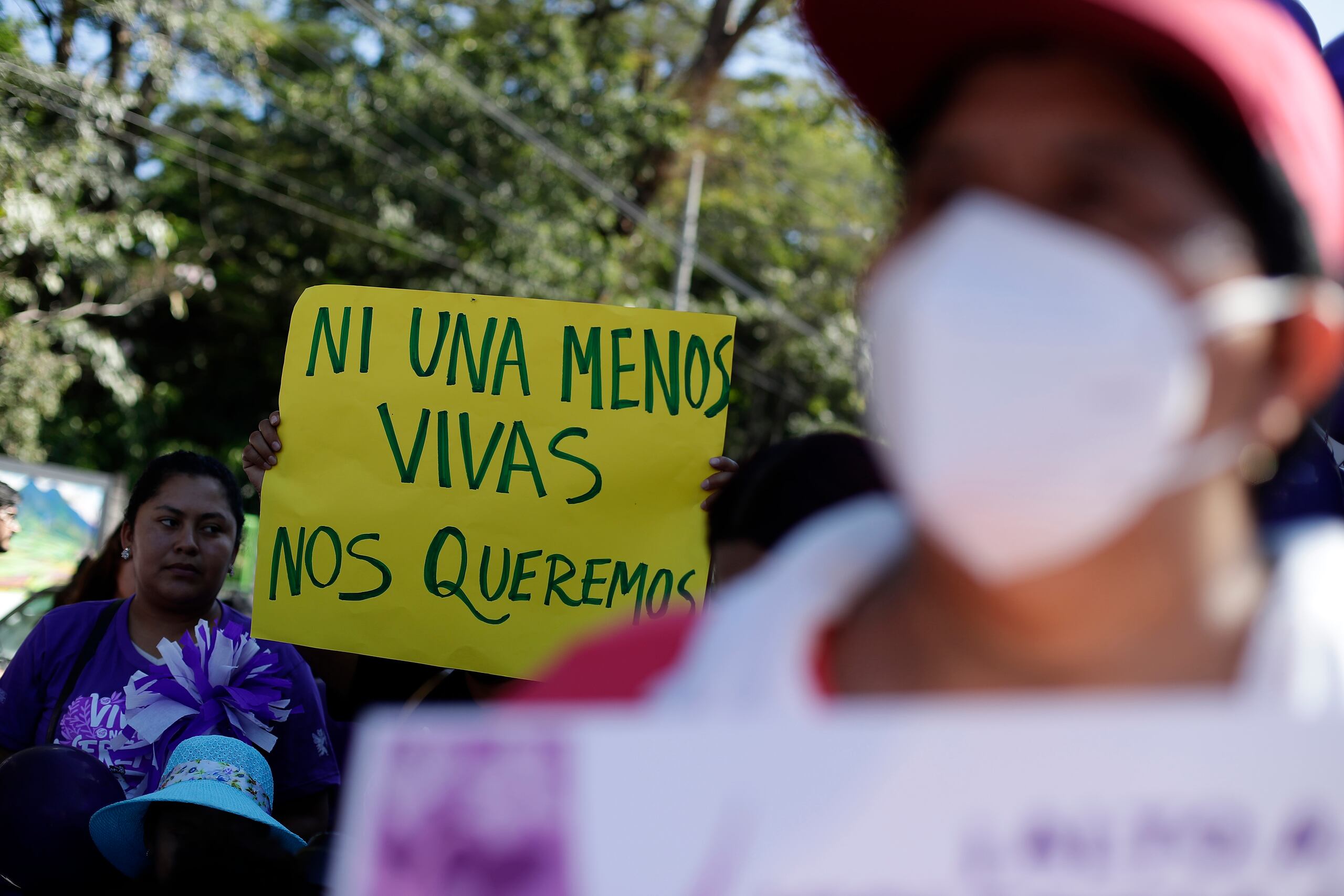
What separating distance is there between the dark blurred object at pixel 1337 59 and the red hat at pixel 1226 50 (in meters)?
1.06

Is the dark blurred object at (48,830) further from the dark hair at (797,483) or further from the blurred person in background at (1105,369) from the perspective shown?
the blurred person in background at (1105,369)

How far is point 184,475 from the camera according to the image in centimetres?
350

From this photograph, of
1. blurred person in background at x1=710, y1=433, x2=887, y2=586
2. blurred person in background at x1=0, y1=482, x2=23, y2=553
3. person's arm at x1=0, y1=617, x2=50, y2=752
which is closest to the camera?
blurred person in background at x1=710, y1=433, x2=887, y2=586

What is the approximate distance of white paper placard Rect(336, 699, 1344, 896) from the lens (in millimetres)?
684

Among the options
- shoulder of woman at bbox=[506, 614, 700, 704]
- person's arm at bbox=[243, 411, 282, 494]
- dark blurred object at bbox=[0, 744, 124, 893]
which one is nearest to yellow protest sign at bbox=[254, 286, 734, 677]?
person's arm at bbox=[243, 411, 282, 494]

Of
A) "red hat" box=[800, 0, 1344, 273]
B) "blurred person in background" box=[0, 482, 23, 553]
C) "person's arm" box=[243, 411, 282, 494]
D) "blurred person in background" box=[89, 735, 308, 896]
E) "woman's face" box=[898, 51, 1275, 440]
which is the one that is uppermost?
"blurred person in background" box=[0, 482, 23, 553]

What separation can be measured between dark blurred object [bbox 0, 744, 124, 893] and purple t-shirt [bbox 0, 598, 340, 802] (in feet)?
0.85

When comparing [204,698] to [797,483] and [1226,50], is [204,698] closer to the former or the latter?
[797,483]

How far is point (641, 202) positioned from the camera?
18.1 m

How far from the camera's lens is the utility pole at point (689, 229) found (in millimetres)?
16312

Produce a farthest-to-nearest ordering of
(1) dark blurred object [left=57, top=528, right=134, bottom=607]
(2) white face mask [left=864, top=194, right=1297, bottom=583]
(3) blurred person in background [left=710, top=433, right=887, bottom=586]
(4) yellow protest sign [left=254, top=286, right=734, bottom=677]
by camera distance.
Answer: (1) dark blurred object [left=57, top=528, right=134, bottom=607] < (4) yellow protest sign [left=254, top=286, right=734, bottom=677] < (3) blurred person in background [left=710, top=433, right=887, bottom=586] < (2) white face mask [left=864, top=194, right=1297, bottom=583]

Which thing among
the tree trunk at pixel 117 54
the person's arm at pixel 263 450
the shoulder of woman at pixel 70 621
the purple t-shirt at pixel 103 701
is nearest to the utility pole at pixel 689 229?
the tree trunk at pixel 117 54

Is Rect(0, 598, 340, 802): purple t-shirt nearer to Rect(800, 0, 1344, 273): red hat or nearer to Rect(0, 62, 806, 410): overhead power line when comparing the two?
Rect(800, 0, 1344, 273): red hat

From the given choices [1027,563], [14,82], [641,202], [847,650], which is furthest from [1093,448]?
[641,202]
